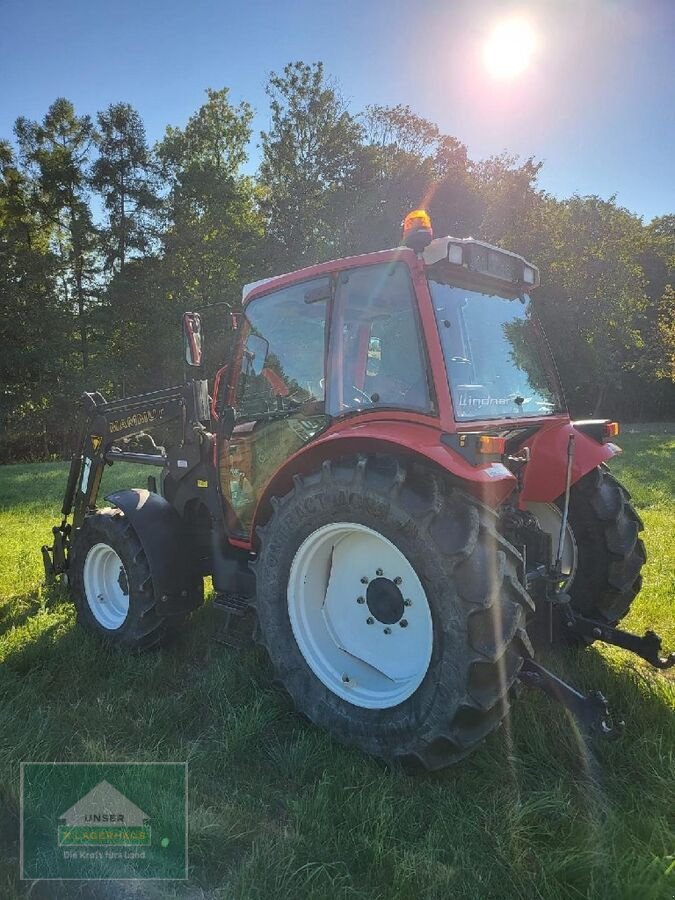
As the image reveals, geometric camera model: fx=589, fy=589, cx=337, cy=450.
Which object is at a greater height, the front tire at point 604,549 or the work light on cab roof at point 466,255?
the work light on cab roof at point 466,255

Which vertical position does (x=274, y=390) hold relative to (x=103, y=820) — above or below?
above

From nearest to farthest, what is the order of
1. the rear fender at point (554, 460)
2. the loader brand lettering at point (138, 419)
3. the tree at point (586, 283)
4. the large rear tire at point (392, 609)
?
1. the large rear tire at point (392, 609)
2. the rear fender at point (554, 460)
3. the loader brand lettering at point (138, 419)
4. the tree at point (586, 283)

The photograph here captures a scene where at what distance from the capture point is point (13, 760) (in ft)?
8.53

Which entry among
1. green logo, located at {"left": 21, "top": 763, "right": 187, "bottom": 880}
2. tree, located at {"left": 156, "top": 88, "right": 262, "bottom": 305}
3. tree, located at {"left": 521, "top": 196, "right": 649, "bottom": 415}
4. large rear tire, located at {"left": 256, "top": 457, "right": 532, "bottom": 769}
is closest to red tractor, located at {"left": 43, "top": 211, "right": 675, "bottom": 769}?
large rear tire, located at {"left": 256, "top": 457, "right": 532, "bottom": 769}

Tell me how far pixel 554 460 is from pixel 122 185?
87.6ft

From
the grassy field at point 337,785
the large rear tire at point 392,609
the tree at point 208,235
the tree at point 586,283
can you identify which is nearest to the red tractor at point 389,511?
the large rear tire at point 392,609

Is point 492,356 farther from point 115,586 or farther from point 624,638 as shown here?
point 115,586

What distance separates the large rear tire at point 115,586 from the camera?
3.69 meters

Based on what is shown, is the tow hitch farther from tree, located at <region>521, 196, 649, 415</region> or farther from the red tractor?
tree, located at <region>521, 196, 649, 415</region>

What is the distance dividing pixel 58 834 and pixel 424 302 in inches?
106

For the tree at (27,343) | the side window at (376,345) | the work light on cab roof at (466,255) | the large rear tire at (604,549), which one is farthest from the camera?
the tree at (27,343)

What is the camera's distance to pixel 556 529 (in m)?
3.63

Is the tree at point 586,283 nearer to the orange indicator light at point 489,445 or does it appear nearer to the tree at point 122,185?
the tree at point 122,185

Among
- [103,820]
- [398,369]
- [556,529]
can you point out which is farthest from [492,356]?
[103,820]
